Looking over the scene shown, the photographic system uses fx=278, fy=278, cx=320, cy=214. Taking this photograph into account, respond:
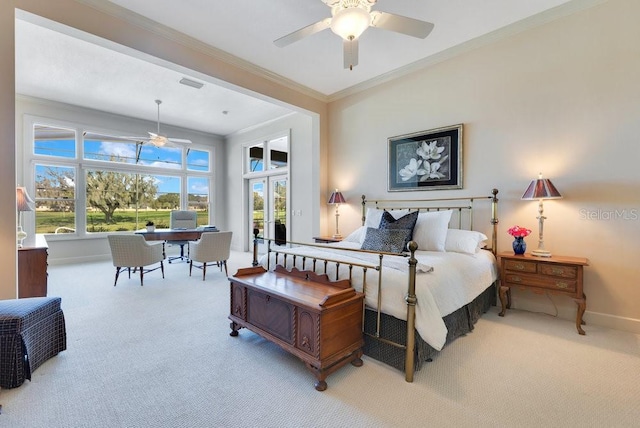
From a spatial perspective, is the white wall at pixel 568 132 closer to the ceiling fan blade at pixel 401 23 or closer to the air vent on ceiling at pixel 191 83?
the ceiling fan blade at pixel 401 23

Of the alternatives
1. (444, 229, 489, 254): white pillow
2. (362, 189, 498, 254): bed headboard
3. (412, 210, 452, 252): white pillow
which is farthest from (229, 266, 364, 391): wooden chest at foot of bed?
(362, 189, 498, 254): bed headboard

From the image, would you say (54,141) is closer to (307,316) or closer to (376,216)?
(376,216)

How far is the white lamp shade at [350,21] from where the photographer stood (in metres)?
2.13

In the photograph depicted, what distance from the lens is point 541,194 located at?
9.45 feet

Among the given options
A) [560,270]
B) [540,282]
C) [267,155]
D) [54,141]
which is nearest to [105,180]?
[54,141]

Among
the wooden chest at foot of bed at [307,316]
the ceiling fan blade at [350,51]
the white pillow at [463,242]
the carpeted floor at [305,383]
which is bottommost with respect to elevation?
the carpeted floor at [305,383]

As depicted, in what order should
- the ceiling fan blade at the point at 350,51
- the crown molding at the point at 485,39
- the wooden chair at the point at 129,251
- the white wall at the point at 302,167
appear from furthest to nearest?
the white wall at the point at 302,167, the wooden chair at the point at 129,251, the crown molding at the point at 485,39, the ceiling fan blade at the point at 350,51

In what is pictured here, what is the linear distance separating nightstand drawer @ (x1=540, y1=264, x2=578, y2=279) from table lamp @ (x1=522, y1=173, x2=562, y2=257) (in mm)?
159

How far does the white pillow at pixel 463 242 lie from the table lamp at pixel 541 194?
53cm

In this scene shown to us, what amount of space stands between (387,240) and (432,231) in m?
0.65

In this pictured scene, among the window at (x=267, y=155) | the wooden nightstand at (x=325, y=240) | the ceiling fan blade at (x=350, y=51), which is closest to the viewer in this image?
the ceiling fan blade at (x=350, y=51)

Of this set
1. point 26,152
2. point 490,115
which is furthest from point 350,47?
point 26,152

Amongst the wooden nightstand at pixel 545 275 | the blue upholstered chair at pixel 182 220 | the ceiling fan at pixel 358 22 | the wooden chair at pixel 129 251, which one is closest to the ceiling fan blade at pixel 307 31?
the ceiling fan at pixel 358 22

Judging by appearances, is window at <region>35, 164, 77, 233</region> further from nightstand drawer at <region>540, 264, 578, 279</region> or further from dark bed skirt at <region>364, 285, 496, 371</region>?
nightstand drawer at <region>540, 264, 578, 279</region>
